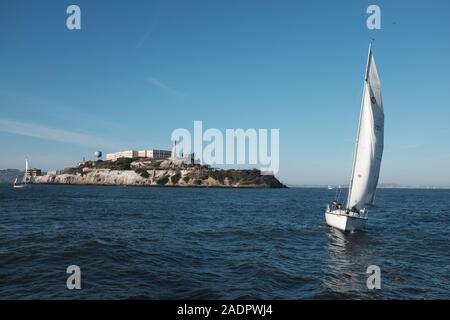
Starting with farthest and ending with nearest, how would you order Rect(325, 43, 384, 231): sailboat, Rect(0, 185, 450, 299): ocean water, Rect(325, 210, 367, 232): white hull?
Rect(325, 43, 384, 231): sailboat, Rect(325, 210, 367, 232): white hull, Rect(0, 185, 450, 299): ocean water

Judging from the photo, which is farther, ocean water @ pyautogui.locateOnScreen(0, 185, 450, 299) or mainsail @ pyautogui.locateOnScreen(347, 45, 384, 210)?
mainsail @ pyautogui.locateOnScreen(347, 45, 384, 210)

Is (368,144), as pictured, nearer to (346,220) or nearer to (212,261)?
(346,220)

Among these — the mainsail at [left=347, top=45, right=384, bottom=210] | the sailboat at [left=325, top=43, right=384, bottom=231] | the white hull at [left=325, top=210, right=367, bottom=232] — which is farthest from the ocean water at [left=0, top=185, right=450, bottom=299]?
the mainsail at [left=347, top=45, right=384, bottom=210]

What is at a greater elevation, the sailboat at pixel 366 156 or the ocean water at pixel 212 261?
the sailboat at pixel 366 156

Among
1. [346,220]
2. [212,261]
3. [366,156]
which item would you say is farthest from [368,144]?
[212,261]

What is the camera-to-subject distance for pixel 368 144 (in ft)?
141

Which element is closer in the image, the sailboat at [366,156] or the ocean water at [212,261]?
the ocean water at [212,261]

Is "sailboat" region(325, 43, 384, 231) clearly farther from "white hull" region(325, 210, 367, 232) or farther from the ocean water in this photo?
the ocean water

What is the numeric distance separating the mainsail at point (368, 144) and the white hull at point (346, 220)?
141cm

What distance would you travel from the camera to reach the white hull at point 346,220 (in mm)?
42031

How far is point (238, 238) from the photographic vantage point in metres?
37.5

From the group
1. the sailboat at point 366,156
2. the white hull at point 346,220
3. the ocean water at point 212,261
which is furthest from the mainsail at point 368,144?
the ocean water at point 212,261

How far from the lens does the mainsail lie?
1684 inches

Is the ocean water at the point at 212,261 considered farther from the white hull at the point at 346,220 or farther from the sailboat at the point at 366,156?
the sailboat at the point at 366,156
